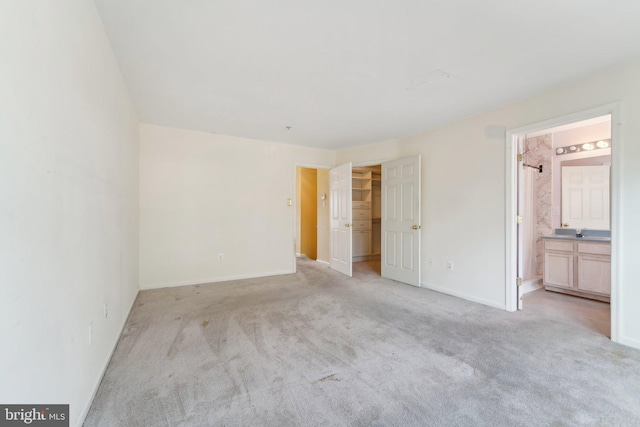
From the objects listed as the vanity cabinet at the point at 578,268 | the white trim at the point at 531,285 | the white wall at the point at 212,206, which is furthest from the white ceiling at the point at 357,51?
the white trim at the point at 531,285

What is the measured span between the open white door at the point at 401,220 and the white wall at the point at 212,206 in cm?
169

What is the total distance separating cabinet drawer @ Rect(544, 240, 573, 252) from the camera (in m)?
3.69

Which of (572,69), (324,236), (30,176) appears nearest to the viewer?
(30,176)

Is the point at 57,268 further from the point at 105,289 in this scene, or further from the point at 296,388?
the point at 296,388

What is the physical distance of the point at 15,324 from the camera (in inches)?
34.6

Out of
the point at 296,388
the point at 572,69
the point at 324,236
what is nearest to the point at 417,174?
the point at 572,69

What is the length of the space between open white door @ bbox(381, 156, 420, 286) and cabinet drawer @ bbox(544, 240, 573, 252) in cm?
185

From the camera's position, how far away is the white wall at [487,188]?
2.28 metres

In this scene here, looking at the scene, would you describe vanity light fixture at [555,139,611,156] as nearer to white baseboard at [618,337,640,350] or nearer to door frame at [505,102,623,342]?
door frame at [505,102,623,342]

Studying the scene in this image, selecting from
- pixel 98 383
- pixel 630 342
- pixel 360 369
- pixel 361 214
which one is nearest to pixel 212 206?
pixel 98 383

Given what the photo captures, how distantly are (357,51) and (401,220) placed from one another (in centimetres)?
286

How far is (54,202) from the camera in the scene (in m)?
1.18

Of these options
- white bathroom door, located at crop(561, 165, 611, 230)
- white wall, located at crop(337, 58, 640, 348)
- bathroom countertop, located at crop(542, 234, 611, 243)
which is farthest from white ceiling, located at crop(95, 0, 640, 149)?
bathroom countertop, located at crop(542, 234, 611, 243)

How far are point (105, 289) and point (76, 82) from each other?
1419 mm
